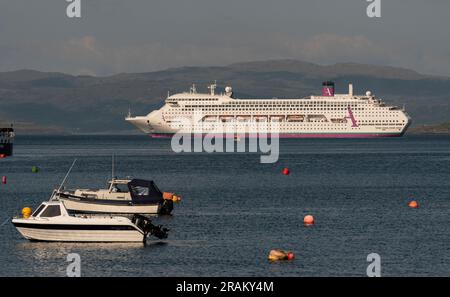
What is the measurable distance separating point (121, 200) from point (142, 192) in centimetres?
179

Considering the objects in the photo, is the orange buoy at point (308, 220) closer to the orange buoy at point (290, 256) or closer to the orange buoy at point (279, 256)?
the orange buoy at point (290, 256)

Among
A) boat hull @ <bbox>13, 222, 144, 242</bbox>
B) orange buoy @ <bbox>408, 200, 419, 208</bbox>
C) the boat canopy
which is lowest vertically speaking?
orange buoy @ <bbox>408, 200, 419, 208</bbox>

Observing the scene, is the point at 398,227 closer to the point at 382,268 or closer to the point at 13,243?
the point at 382,268

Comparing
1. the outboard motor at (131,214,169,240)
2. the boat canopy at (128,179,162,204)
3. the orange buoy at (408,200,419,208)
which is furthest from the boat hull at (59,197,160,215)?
the orange buoy at (408,200,419,208)

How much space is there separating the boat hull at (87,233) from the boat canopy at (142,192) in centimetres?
1252

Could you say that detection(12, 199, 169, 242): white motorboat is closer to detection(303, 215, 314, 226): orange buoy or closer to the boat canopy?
the boat canopy

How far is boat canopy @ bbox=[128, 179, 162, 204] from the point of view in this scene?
212 ft

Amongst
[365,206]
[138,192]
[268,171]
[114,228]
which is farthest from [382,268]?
[268,171]

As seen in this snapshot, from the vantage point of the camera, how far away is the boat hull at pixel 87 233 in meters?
51.5

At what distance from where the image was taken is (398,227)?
60.1 metres

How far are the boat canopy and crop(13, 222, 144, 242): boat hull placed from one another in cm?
1252

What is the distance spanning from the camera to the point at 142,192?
65188 mm
